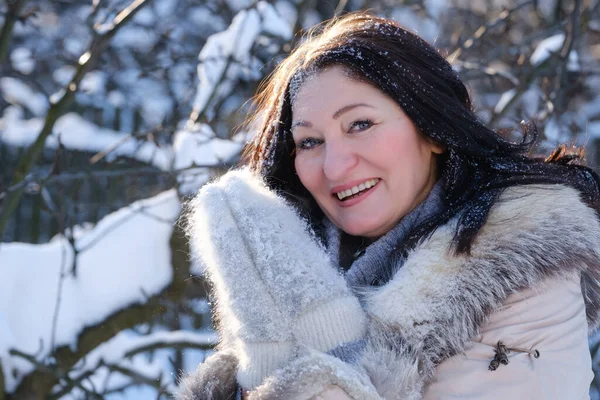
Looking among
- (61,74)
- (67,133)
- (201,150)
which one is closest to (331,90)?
(201,150)

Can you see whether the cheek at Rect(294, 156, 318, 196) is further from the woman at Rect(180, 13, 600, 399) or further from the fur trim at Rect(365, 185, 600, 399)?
the fur trim at Rect(365, 185, 600, 399)

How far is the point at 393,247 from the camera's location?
6.33ft

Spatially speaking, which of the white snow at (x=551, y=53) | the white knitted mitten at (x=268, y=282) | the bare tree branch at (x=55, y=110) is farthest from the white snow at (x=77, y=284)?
the white snow at (x=551, y=53)

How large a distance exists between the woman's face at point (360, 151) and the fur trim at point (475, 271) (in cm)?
22

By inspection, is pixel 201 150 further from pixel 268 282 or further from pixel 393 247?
pixel 268 282

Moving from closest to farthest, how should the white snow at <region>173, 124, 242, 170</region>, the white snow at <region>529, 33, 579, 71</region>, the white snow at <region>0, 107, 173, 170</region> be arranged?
the white snow at <region>173, 124, 242, 170</region>, the white snow at <region>529, 33, 579, 71</region>, the white snow at <region>0, 107, 173, 170</region>

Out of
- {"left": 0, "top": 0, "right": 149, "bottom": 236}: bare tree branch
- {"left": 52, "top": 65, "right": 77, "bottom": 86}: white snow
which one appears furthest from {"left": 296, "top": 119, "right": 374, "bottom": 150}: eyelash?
{"left": 52, "top": 65, "right": 77, "bottom": 86}: white snow

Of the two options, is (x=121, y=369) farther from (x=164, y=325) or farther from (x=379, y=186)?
(x=379, y=186)

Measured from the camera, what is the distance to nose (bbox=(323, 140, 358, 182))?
6.22 feet

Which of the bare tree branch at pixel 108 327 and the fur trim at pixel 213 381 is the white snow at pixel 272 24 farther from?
the fur trim at pixel 213 381

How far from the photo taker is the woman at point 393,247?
1589 millimetres

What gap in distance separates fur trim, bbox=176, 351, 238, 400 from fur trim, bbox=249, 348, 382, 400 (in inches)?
11.5

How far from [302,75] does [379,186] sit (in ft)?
1.16

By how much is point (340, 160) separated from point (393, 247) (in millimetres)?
251
